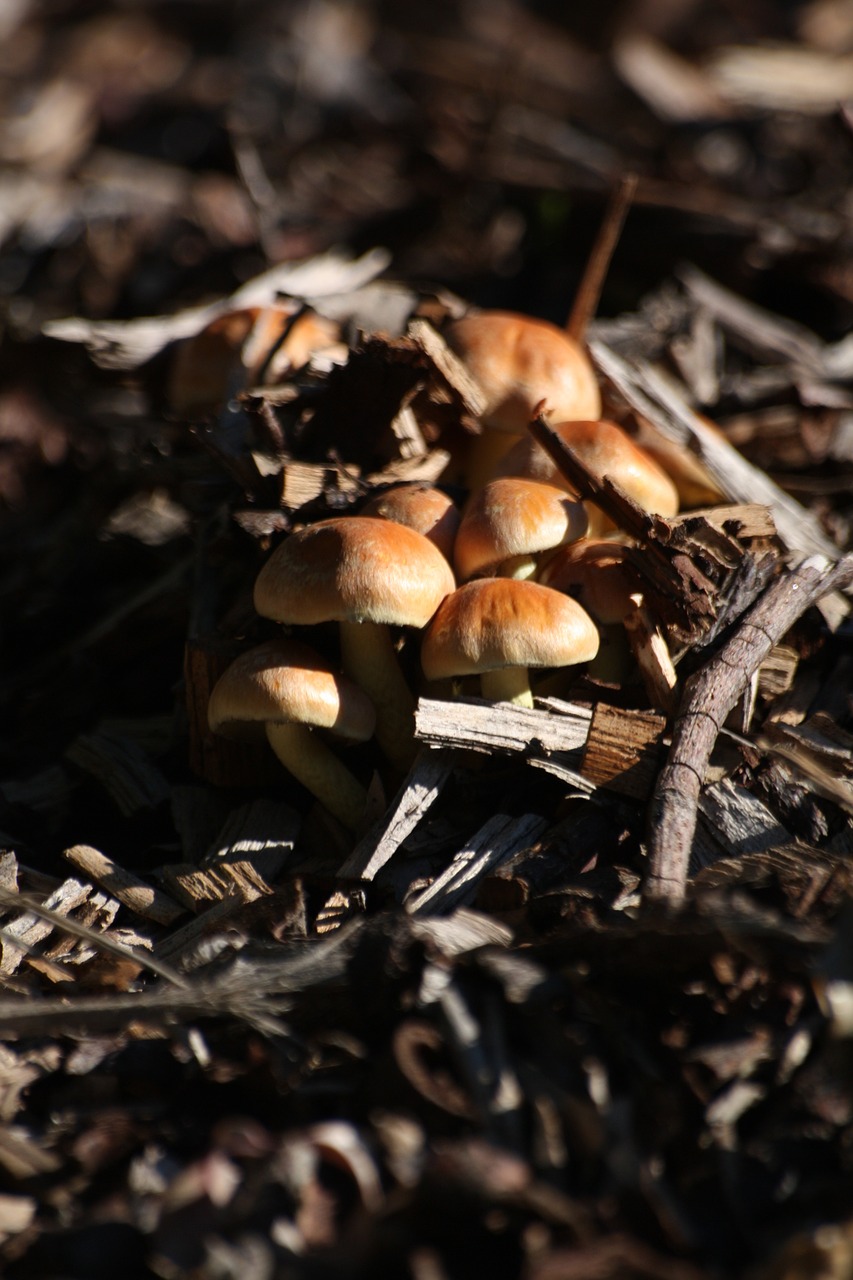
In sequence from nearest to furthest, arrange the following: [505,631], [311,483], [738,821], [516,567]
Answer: [505,631] < [738,821] < [516,567] < [311,483]

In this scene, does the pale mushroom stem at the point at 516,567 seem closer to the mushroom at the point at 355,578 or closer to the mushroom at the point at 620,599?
the mushroom at the point at 620,599

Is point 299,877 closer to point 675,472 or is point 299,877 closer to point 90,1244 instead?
point 90,1244

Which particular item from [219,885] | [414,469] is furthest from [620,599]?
[219,885]

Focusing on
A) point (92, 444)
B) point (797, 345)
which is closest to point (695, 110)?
point (797, 345)

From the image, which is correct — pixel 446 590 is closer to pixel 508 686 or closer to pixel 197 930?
pixel 508 686

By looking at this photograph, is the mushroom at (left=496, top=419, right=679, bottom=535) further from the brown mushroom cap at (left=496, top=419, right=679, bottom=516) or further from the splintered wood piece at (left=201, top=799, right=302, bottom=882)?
the splintered wood piece at (left=201, top=799, right=302, bottom=882)

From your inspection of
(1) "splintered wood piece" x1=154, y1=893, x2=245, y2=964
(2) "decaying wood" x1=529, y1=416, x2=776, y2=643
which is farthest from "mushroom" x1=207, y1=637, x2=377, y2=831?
(2) "decaying wood" x1=529, y1=416, x2=776, y2=643
